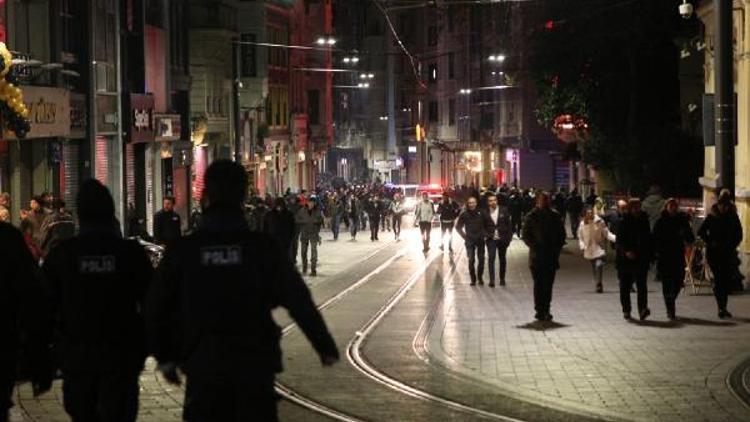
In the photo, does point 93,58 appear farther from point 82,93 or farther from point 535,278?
point 535,278

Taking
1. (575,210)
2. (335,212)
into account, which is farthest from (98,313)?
(335,212)

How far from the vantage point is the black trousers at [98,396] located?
292 inches

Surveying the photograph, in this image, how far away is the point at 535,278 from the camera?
19438mm

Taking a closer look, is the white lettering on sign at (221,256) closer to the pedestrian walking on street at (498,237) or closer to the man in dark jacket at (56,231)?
the man in dark jacket at (56,231)

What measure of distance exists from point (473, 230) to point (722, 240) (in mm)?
8004

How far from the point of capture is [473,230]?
2691cm

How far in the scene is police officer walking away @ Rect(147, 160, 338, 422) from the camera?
20.8ft

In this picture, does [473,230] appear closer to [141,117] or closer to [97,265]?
[141,117]

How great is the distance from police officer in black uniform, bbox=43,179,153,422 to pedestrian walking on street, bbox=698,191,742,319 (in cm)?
1268

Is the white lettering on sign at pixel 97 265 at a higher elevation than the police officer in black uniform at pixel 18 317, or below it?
higher

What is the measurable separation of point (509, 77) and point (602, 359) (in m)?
45.5

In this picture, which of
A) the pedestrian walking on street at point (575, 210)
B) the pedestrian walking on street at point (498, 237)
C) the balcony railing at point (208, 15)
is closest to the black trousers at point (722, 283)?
the pedestrian walking on street at point (498, 237)

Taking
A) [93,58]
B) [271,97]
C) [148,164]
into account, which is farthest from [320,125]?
[93,58]

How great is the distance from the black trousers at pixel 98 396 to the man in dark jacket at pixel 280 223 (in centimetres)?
2113
